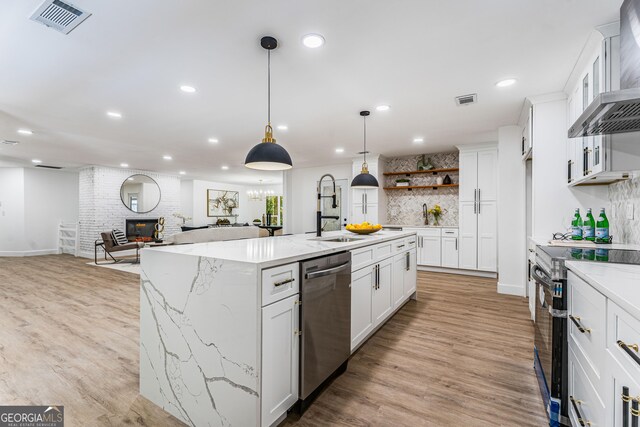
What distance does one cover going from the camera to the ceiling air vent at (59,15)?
1.84 m

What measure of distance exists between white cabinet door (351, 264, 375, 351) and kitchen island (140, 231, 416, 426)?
0.62 meters

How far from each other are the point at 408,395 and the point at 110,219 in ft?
28.7

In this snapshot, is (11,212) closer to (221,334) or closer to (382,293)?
(221,334)

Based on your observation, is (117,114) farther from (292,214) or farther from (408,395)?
(292,214)

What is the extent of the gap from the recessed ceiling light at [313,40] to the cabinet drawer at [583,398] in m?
2.43

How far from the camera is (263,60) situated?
8.30 ft

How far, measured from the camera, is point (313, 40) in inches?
87.0

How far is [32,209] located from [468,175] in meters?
11.2

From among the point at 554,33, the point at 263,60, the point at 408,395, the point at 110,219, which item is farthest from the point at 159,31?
the point at 110,219

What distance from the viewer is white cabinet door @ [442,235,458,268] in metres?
5.79

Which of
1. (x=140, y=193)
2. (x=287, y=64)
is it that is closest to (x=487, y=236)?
(x=287, y=64)

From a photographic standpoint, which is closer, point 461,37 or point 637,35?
point 637,35

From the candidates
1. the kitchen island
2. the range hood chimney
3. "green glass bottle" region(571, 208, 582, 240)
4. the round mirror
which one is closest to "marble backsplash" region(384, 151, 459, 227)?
"green glass bottle" region(571, 208, 582, 240)

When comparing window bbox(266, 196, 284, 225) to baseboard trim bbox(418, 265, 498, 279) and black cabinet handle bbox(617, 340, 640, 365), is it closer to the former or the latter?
baseboard trim bbox(418, 265, 498, 279)
